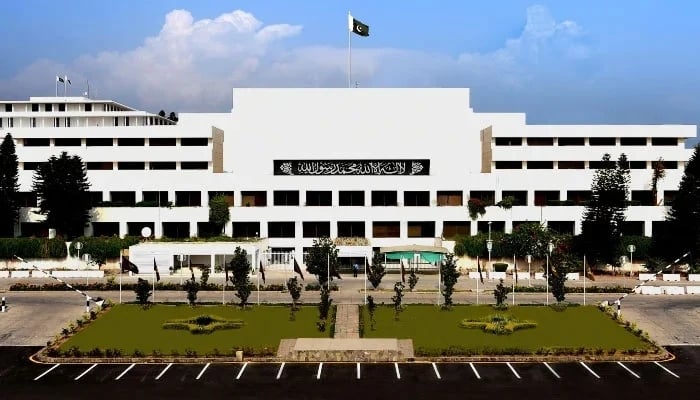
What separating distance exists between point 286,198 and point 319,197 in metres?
3.36

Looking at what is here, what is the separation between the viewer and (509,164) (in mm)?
84688

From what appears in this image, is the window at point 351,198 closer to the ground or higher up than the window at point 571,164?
closer to the ground

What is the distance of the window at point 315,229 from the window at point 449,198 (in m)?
11.6

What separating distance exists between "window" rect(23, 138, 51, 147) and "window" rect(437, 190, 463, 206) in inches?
1662

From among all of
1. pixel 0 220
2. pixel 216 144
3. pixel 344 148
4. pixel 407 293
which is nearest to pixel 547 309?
pixel 407 293

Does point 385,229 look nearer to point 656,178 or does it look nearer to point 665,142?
point 656,178

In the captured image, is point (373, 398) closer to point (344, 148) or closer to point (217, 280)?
point (217, 280)

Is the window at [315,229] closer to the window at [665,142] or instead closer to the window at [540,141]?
the window at [540,141]

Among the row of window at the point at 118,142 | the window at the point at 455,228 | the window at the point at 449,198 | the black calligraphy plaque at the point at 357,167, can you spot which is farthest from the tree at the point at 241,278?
the row of window at the point at 118,142

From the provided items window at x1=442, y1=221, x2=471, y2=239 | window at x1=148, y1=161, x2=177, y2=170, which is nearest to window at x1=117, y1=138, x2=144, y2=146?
window at x1=148, y1=161, x2=177, y2=170

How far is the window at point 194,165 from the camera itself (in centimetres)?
8369

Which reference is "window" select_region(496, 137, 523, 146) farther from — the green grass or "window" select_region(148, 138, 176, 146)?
the green grass

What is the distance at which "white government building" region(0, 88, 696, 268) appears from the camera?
76750 millimetres

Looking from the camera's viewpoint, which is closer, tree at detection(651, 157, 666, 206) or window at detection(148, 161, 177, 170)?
tree at detection(651, 157, 666, 206)
